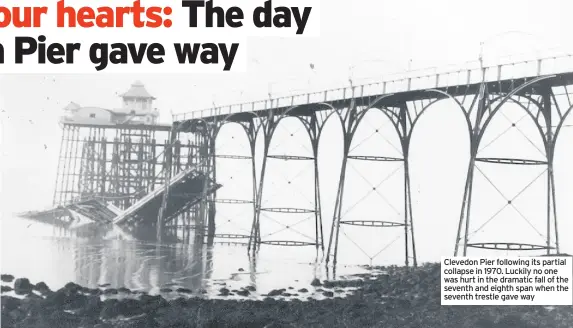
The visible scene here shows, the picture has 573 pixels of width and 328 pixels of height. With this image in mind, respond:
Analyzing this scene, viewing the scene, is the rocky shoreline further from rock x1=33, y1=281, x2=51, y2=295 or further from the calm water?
the calm water

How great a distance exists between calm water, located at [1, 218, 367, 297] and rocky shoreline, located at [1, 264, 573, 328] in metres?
4.17

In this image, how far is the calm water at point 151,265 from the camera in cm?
2666

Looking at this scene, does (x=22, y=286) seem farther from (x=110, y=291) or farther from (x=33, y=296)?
(x=110, y=291)

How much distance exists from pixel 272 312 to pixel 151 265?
14.0 m

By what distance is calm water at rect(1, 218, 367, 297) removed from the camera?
26.7 meters

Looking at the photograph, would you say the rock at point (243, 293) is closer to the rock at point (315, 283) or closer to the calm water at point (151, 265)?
the calm water at point (151, 265)

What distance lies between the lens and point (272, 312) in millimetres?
18953

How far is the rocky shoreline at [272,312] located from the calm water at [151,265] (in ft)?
13.7

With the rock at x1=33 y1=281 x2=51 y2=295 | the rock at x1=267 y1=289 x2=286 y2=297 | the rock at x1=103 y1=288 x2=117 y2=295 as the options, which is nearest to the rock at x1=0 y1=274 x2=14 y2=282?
the rock at x1=33 y1=281 x2=51 y2=295

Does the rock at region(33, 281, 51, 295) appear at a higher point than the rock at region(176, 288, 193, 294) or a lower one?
higher

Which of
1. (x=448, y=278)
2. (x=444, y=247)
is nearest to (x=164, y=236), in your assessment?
(x=444, y=247)

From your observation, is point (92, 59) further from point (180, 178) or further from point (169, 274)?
point (180, 178)

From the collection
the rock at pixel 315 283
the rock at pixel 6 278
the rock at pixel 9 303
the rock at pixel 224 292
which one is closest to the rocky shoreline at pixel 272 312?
the rock at pixel 9 303

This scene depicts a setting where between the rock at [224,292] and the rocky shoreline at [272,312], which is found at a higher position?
the rocky shoreline at [272,312]
